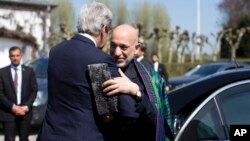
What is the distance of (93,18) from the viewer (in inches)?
132

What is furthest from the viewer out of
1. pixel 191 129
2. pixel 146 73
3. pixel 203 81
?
pixel 203 81

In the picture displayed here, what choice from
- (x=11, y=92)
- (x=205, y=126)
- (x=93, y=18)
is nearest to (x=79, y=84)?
(x=93, y=18)

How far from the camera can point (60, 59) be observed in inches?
135

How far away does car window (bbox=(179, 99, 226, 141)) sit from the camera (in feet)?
13.8

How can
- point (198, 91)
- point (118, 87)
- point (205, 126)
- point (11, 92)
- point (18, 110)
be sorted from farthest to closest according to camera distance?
1. point (11, 92)
2. point (18, 110)
3. point (198, 91)
4. point (205, 126)
5. point (118, 87)

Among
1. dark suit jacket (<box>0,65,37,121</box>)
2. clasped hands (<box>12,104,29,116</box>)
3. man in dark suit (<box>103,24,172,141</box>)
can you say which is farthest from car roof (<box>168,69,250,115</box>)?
dark suit jacket (<box>0,65,37,121</box>)

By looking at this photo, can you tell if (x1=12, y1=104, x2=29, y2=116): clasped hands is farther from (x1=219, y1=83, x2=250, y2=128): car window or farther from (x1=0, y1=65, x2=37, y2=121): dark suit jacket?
(x1=219, y1=83, x2=250, y2=128): car window

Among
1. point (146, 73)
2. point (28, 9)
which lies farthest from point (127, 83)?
point (28, 9)

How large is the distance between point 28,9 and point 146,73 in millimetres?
26952

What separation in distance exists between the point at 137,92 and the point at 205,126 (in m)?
1.05

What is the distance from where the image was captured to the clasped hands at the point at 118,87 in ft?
10.6

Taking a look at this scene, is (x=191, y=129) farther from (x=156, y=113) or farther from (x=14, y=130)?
(x=14, y=130)

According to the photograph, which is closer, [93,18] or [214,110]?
[93,18]

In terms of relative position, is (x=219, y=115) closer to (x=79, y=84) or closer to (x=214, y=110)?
(x=214, y=110)
